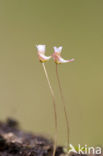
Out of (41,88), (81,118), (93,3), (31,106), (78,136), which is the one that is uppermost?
(93,3)

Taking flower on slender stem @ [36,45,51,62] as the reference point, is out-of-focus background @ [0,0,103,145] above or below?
above

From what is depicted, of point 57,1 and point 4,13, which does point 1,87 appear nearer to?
point 4,13

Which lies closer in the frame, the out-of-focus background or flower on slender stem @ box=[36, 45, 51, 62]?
flower on slender stem @ box=[36, 45, 51, 62]

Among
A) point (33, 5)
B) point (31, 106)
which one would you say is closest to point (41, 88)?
point (31, 106)

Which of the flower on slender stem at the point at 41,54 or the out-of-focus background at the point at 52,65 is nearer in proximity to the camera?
the flower on slender stem at the point at 41,54

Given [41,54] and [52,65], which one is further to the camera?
[52,65]

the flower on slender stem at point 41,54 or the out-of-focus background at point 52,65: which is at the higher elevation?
the out-of-focus background at point 52,65

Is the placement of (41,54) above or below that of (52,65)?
below

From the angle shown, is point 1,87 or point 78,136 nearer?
point 78,136
